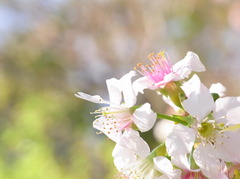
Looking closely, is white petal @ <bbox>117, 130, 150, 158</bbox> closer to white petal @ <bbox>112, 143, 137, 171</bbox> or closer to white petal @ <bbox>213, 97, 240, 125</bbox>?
white petal @ <bbox>112, 143, 137, 171</bbox>

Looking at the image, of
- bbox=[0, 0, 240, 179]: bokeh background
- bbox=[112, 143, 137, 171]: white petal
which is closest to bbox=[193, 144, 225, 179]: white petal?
bbox=[112, 143, 137, 171]: white petal

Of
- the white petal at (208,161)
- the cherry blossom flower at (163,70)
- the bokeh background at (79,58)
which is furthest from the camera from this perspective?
the bokeh background at (79,58)

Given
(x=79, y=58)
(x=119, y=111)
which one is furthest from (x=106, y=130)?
(x=79, y=58)

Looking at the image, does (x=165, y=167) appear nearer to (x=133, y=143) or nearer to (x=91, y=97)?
(x=133, y=143)

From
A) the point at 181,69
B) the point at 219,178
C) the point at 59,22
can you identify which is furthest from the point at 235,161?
the point at 59,22

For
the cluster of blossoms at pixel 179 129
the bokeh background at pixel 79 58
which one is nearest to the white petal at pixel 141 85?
the cluster of blossoms at pixel 179 129

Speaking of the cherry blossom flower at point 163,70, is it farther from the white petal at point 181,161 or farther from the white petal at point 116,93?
the white petal at point 181,161
